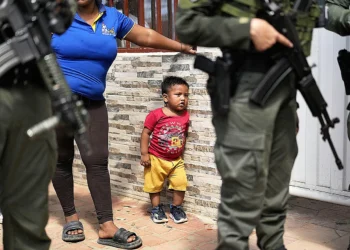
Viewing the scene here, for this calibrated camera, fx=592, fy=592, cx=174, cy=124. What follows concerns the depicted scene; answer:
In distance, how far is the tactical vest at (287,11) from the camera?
8.29 ft

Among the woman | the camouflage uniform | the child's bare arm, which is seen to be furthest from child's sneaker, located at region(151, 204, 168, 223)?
the camouflage uniform

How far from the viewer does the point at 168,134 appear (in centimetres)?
439

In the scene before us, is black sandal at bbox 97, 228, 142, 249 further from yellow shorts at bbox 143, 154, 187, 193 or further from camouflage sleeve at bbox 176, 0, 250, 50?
camouflage sleeve at bbox 176, 0, 250, 50

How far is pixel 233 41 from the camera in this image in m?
2.45

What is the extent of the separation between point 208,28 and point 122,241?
6.33 ft

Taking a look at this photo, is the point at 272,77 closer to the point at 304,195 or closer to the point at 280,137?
the point at 280,137

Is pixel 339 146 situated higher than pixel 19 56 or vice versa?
pixel 19 56

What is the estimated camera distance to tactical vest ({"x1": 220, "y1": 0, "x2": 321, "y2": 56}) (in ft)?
8.29

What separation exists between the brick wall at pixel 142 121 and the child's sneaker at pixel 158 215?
0.70 feet

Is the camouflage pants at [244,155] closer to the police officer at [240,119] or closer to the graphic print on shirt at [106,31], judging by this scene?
the police officer at [240,119]

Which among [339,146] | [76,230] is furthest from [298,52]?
[76,230]

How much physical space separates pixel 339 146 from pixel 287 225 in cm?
67

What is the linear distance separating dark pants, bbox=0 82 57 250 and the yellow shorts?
1.82 meters

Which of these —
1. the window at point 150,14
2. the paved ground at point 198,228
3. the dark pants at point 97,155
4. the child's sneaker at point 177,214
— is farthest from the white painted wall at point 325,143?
the dark pants at point 97,155
